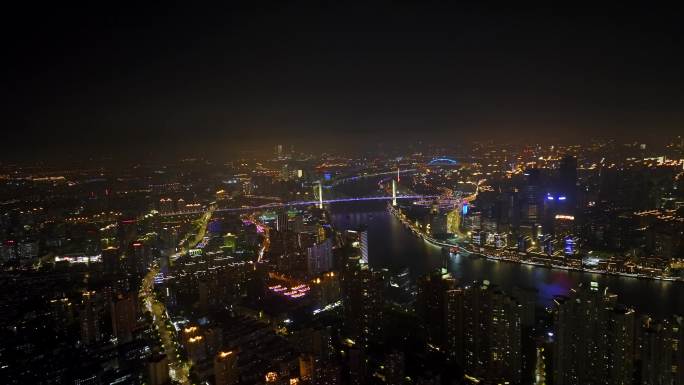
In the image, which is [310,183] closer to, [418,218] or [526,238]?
[418,218]

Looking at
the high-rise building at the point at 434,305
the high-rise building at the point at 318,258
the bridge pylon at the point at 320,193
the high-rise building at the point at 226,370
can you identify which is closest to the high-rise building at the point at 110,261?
the high-rise building at the point at 318,258

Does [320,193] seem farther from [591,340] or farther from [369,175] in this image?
[591,340]

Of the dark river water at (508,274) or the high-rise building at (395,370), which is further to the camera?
the dark river water at (508,274)

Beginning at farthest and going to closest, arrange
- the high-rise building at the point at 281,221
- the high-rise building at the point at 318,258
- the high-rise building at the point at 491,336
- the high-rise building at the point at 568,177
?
the high-rise building at the point at 281,221 < the high-rise building at the point at 568,177 < the high-rise building at the point at 318,258 < the high-rise building at the point at 491,336

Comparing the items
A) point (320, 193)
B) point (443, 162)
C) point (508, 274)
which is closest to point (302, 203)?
point (320, 193)

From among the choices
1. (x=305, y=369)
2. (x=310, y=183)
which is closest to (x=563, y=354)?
(x=305, y=369)

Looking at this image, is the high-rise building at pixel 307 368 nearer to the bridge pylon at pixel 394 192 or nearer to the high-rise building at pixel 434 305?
the high-rise building at pixel 434 305
